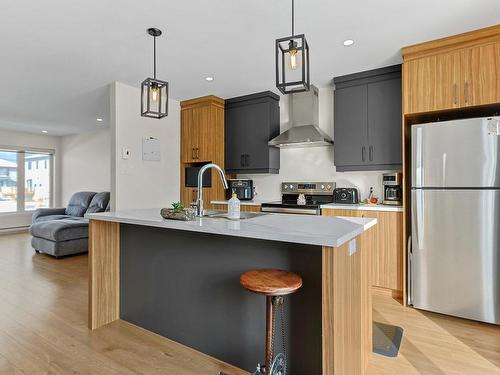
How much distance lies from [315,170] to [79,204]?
4.95 meters

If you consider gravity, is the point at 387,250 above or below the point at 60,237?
above

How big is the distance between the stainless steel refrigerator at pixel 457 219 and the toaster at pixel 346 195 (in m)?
0.89

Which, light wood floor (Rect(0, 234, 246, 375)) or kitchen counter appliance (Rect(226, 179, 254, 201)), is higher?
kitchen counter appliance (Rect(226, 179, 254, 201))

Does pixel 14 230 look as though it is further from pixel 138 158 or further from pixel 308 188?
pixel 308 188

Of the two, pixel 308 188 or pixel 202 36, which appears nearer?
pixel 202 36

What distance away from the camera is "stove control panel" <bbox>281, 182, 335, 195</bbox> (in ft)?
13.3

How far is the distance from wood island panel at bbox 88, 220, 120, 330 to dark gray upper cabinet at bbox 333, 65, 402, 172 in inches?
106

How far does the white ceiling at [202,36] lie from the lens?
7.35ft

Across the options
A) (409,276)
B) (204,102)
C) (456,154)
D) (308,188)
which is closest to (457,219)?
(456,154)

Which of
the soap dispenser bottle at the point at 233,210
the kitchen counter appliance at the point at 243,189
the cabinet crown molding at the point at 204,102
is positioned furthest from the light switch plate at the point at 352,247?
the cabinet crown molding at the point at 204,102

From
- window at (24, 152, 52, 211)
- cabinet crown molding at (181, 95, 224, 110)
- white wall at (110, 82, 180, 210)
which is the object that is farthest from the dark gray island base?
window at (24, 152, 52, 211)

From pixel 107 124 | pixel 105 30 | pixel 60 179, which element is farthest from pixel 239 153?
pixel 60 179

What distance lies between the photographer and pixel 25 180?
745 cm

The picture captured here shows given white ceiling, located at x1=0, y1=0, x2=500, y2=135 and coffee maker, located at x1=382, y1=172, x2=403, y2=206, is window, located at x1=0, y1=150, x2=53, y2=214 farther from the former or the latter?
coffee maker, located at x1=382, y1=172, x2=403, y2=206
